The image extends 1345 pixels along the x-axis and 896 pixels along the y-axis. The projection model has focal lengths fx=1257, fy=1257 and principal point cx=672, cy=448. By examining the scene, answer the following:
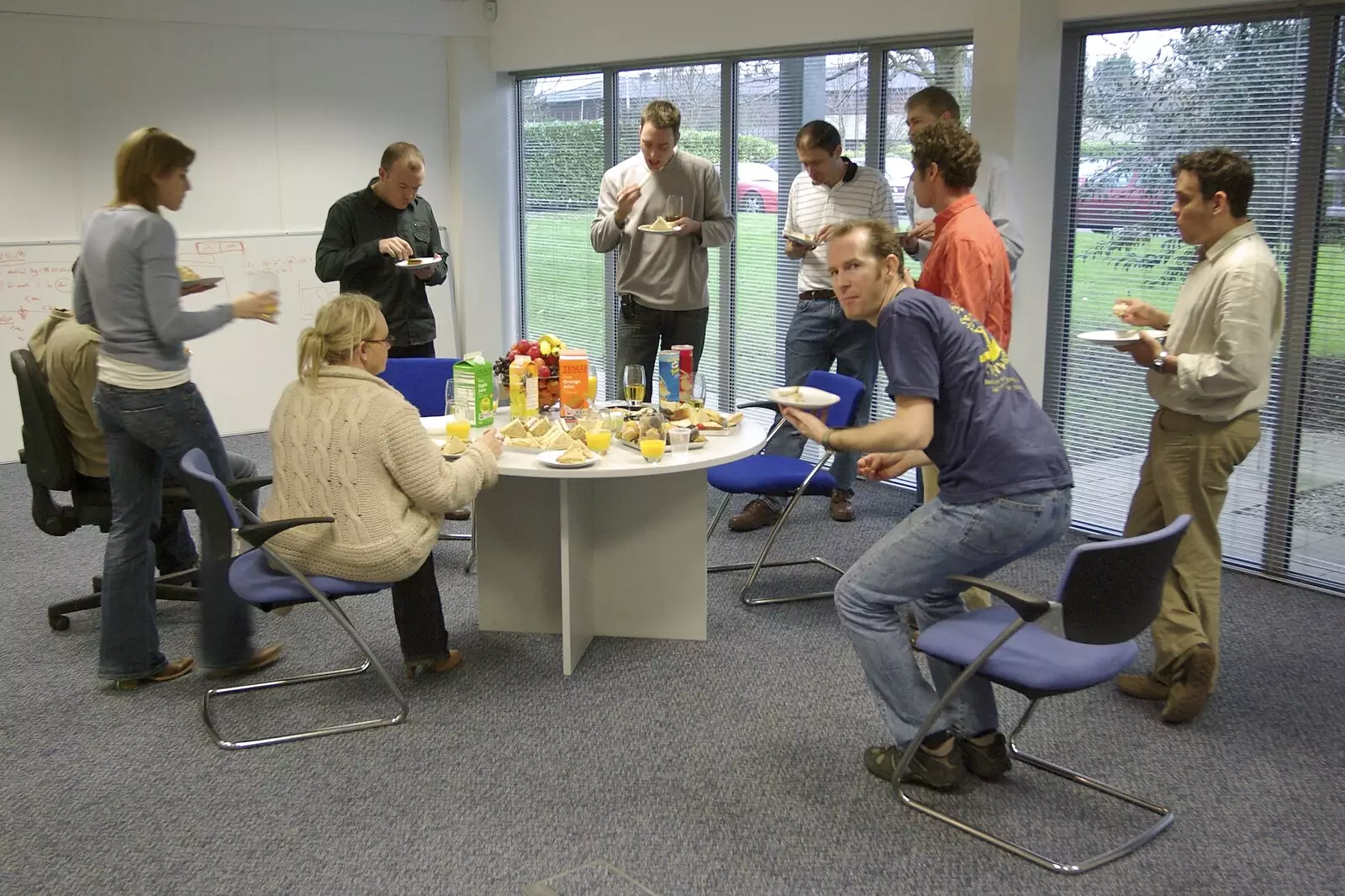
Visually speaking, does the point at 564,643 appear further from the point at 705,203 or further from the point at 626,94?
the point at 626,94

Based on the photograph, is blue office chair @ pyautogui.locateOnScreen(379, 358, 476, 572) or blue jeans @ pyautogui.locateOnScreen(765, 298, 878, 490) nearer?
blue office chair @ pyautogui.locateOnScreen(379, 358, 476, 572)

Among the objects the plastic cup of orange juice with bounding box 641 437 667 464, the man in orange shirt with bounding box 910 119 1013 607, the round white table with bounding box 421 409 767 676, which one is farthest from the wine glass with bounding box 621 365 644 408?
the man in orange shirt with bounding box 910 119 1013 607

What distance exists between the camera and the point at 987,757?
11.1 ft

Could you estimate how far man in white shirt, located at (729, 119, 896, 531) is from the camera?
5707mm

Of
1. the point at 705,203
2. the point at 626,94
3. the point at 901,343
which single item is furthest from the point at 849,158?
the point at 901,343

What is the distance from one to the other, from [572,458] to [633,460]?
0.20 meters

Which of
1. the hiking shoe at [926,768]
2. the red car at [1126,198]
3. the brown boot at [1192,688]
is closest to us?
the hiking shoe at [926,768]

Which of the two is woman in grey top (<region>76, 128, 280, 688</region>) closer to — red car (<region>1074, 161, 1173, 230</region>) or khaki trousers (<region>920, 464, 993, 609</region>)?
khaki trousers (<region>920, 464, 993, 609</region>)

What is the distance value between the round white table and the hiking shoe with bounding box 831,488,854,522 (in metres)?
1.46

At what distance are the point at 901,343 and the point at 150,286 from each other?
7.37 ft

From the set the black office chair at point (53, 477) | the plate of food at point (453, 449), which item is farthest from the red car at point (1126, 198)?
the black office chair at point (53, 477)

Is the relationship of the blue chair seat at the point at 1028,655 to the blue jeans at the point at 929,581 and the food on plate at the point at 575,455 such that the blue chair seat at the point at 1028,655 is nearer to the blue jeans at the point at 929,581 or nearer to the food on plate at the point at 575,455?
the blue jeans at the point at 929,581

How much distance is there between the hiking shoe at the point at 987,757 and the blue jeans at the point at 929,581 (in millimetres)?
42

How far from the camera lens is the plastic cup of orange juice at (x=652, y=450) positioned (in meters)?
3.89
